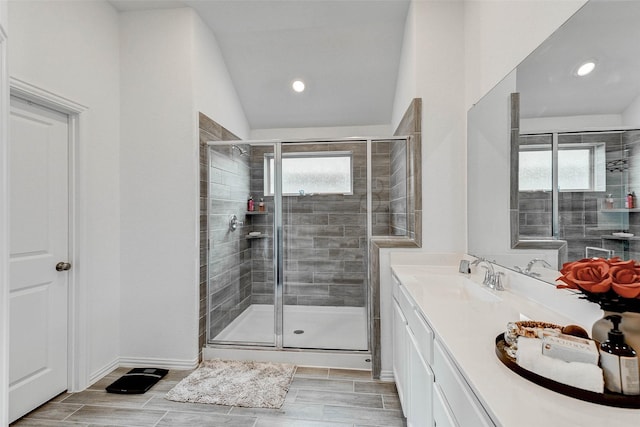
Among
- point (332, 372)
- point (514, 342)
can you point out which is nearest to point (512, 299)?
point (514, 342)

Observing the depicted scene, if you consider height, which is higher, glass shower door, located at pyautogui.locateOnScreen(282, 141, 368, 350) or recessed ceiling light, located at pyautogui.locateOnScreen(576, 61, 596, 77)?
recessed ceiling light, located at pyautogui.locateOnScreen(576, 61, 596, 77)

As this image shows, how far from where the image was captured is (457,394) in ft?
3.13

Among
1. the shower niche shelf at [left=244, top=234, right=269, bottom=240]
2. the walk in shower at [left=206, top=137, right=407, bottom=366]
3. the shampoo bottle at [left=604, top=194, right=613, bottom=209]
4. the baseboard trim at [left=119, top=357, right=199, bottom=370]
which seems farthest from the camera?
the shower niche shelf at [left=244, top=234, right=269, bottom=240]

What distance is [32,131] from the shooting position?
83.0 inches

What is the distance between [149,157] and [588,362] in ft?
10.1

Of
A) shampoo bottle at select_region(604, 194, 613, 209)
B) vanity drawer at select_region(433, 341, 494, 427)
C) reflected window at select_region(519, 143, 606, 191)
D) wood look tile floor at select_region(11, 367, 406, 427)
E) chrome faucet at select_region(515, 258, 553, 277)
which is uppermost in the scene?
reflected window at select_region(519, 143, 606, 191)

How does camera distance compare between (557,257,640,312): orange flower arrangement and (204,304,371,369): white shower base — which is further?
(204,304,371,369): white shower base

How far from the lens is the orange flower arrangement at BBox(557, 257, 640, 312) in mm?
774

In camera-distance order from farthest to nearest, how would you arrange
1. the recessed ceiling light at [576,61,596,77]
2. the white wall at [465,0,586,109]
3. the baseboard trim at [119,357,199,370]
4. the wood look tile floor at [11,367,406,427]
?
the baseboard trim at [119,357,199,370], the wood look tile floor at [11,367,406,427], the white wall at [465,0,586,109], the recessed ceiling light at [576,61,596,77]

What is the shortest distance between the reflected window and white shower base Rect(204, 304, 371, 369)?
1884mm

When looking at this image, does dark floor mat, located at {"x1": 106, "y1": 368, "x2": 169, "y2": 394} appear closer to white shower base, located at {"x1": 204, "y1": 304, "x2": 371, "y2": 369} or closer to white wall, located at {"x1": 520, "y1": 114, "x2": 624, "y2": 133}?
white shower base, located at {"x1": 204, "y1": 304, "x2": 371, "y2": 369}

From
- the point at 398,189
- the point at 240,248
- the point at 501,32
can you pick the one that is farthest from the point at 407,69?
the point at 240,248

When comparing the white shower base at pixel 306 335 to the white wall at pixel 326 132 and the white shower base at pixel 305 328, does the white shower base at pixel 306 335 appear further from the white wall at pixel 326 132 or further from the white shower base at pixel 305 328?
the white wall at pixel 326 132

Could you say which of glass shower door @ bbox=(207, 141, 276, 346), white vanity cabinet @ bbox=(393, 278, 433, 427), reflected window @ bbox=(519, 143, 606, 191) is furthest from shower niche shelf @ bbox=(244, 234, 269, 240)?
reflected window @ bbox=(519, 143, 606, 191)
